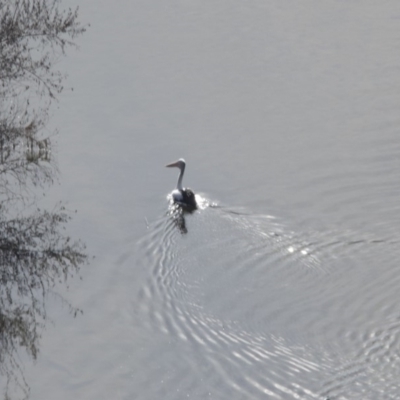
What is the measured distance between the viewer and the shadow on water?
10516 mm

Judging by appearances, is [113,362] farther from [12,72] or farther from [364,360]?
[12,72]

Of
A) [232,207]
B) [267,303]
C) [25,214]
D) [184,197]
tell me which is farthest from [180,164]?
[267,303]

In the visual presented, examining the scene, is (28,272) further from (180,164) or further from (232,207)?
(180,164)

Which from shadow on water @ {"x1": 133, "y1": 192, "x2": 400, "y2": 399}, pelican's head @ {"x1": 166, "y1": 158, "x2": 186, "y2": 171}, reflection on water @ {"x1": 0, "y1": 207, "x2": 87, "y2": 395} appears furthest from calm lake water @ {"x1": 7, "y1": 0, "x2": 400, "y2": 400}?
pelican's head @ {"x1": 166, "y1": 158, "x2": 186, "y2": 171}

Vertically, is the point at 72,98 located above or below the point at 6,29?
above

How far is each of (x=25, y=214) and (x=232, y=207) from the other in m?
3.37

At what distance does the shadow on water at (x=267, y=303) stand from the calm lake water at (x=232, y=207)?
0.03 metres

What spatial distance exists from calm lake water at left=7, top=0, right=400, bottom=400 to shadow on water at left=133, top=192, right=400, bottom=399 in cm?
3

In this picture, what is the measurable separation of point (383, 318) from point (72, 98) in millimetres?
9756

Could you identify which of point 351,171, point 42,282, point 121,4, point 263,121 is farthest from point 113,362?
point 121,4

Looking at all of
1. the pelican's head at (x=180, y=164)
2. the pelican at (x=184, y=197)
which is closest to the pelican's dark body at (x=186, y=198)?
the pelican at (x=184, y=197)

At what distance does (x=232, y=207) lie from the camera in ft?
49.5

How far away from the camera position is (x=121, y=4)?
84.7 feet

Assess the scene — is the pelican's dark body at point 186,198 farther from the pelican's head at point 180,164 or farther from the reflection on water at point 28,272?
the reflection on water at point 28,272
